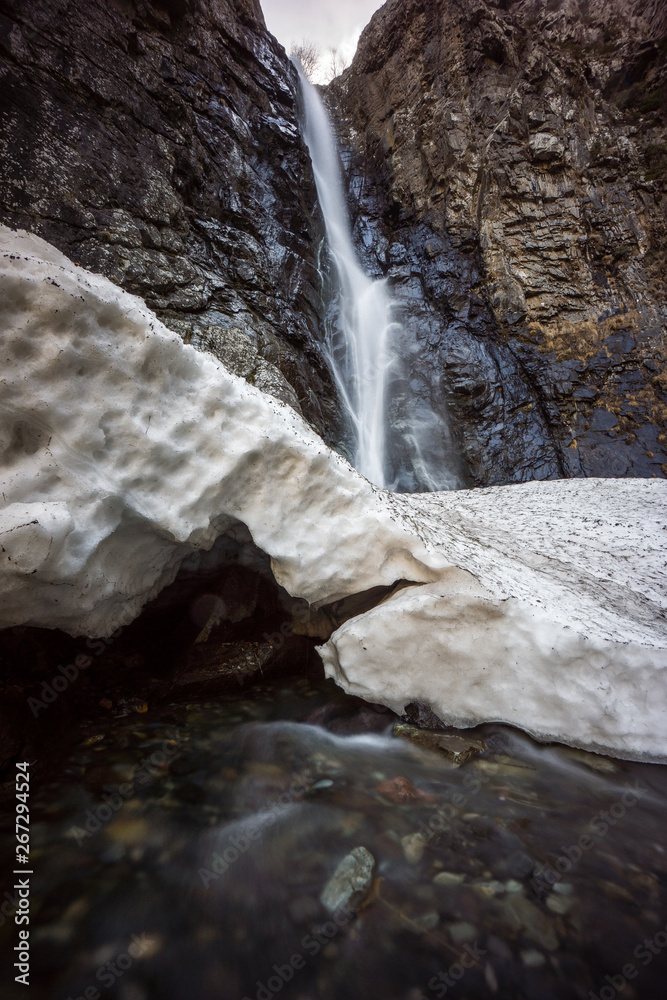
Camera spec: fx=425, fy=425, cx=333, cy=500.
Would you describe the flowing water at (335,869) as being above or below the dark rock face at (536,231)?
below

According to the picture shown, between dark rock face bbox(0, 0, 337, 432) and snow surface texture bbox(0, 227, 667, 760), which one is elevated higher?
dark rock face bbox(0, 0, 337, 432)

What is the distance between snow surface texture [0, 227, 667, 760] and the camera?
6.82 ft

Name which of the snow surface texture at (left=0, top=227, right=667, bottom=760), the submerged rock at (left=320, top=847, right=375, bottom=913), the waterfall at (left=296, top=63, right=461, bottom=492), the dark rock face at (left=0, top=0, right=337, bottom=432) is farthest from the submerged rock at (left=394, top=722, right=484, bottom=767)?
the waterfall at (left=296, top=63, right=461, bottom=492)

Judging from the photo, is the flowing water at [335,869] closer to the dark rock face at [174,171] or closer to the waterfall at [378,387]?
Answer: the dark rock face at [174,171]

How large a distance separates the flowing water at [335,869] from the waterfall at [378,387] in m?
6.44

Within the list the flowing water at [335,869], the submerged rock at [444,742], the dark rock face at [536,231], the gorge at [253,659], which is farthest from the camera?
the dark rock face at [536,231]

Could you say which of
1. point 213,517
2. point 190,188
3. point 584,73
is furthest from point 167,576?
point 584,73

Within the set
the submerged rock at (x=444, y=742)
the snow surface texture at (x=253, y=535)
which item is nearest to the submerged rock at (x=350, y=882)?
the submerged rock at (x=444, y=742)

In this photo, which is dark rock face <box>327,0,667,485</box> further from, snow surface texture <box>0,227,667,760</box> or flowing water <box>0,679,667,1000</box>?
flowing water <box>0,679,667,1000</box>

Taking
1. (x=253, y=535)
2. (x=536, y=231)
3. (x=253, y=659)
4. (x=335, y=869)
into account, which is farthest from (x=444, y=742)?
(x=536, y=231)

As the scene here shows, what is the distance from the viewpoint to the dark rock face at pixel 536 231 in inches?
378

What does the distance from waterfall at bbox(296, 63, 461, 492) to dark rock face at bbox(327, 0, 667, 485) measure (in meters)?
0.48

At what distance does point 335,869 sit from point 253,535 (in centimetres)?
173

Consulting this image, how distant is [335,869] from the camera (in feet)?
5.54
